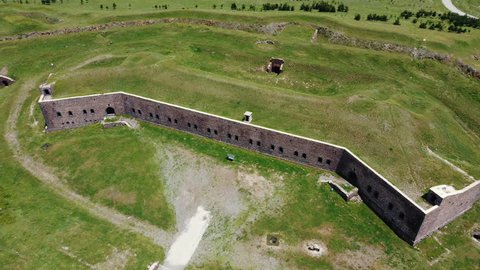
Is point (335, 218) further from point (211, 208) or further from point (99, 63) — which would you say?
point (99, 63)

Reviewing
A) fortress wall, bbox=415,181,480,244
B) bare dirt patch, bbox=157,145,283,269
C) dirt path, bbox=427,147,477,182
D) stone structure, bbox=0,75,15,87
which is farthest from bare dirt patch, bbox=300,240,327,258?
stone structure, bbox=0,75,15,87

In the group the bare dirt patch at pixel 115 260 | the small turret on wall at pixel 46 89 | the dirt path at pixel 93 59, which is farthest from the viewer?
the dirt path at pixel 93 59

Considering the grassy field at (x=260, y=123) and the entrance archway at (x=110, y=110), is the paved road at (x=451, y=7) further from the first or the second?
the entrance archway at (x=110, y=110)

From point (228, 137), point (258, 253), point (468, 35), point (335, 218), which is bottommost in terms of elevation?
point (258, 253)

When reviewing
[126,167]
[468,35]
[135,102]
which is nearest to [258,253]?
[126,167]

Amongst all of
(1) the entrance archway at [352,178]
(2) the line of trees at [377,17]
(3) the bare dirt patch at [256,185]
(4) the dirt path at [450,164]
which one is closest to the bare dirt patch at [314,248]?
(3) the bare dirt patch at [256,185]

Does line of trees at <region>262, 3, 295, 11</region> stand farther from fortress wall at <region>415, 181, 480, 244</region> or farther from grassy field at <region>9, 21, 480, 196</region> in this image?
fortress wall at <region>415, 181, 480, 244</region>
